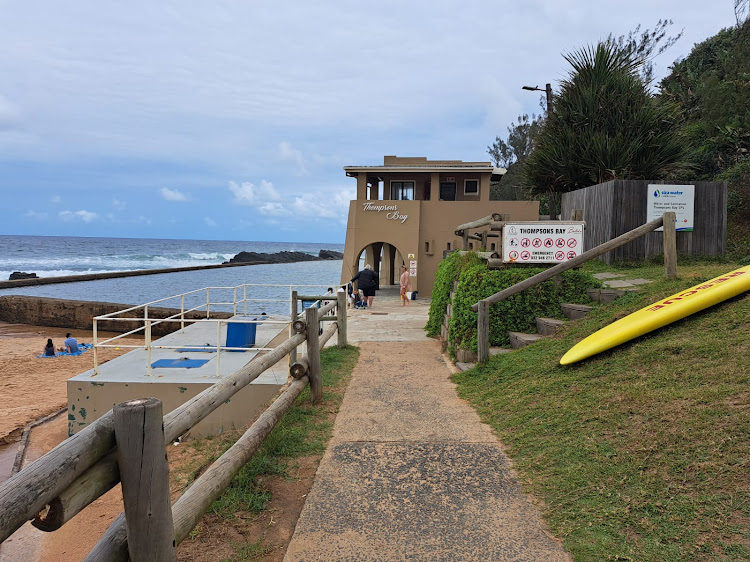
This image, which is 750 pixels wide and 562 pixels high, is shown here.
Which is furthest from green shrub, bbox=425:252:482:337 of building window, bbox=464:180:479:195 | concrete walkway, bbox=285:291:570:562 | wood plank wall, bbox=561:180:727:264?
building window, bbox=464:180:479:195

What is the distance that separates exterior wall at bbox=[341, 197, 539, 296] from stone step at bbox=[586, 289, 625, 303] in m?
16.1

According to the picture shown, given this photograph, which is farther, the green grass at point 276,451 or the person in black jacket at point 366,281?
the person in black jacket at point 366,281

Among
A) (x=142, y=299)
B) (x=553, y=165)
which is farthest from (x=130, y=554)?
(x=142, y=299)

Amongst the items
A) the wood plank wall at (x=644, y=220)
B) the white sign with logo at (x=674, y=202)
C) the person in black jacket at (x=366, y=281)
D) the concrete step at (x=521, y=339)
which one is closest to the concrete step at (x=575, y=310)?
the concrete step at (x=521, y=339)

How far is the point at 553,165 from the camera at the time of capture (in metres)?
14.9

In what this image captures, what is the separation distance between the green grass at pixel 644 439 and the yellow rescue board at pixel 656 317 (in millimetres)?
98

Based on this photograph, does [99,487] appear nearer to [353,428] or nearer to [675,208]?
[353,428]

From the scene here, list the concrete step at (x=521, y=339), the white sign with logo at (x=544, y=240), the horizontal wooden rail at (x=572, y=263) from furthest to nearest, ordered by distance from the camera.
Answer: the white sign with logo at (x=544, y=240), the concrete step at (x=521, y=339), the horizontal wooden rail at (x=572, y=263)

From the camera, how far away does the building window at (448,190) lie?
26422 mm

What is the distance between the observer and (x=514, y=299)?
26.1 feet

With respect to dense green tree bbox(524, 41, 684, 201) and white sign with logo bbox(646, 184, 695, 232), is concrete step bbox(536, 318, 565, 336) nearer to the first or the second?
white sign with logo bbox(646, 184, 695, 232)

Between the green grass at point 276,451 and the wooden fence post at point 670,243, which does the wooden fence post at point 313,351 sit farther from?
the wooden fence post at point 670,243

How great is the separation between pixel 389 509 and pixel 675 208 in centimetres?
996

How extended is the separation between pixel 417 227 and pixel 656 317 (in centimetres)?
1891
